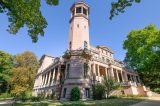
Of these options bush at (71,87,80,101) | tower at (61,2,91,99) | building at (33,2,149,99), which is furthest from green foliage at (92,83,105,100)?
bush at (71,87,80,101)

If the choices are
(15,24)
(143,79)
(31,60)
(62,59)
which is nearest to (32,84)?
(31,60)

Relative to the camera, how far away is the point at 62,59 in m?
33.8

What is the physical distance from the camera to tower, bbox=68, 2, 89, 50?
3347cm

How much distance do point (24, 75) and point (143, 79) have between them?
36.0 metres

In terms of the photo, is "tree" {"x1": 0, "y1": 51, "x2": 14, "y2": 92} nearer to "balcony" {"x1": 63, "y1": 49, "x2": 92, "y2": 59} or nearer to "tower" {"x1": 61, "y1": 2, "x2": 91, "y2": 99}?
"balcony" {"x1": 63, "y1": 49, "x2": 92, "y2": 59}

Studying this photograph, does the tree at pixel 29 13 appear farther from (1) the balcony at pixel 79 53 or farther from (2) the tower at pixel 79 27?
(2) the tower at pixel 79 27

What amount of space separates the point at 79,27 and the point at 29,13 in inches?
949

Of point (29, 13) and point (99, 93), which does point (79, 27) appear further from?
point (29, 13)

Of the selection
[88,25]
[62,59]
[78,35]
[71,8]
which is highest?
[71,8]

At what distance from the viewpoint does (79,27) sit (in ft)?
115

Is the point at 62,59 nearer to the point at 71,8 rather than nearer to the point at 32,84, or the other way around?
the point at 71,8

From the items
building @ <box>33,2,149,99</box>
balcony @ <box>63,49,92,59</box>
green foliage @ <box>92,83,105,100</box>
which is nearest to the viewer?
green foliage @ <box>92,83,105,100</box>

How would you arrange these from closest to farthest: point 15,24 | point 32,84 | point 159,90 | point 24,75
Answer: point 15,24 < point 159,90 < point 24,75 < point 32,84

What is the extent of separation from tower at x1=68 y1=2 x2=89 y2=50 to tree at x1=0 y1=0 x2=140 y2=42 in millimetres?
20568
